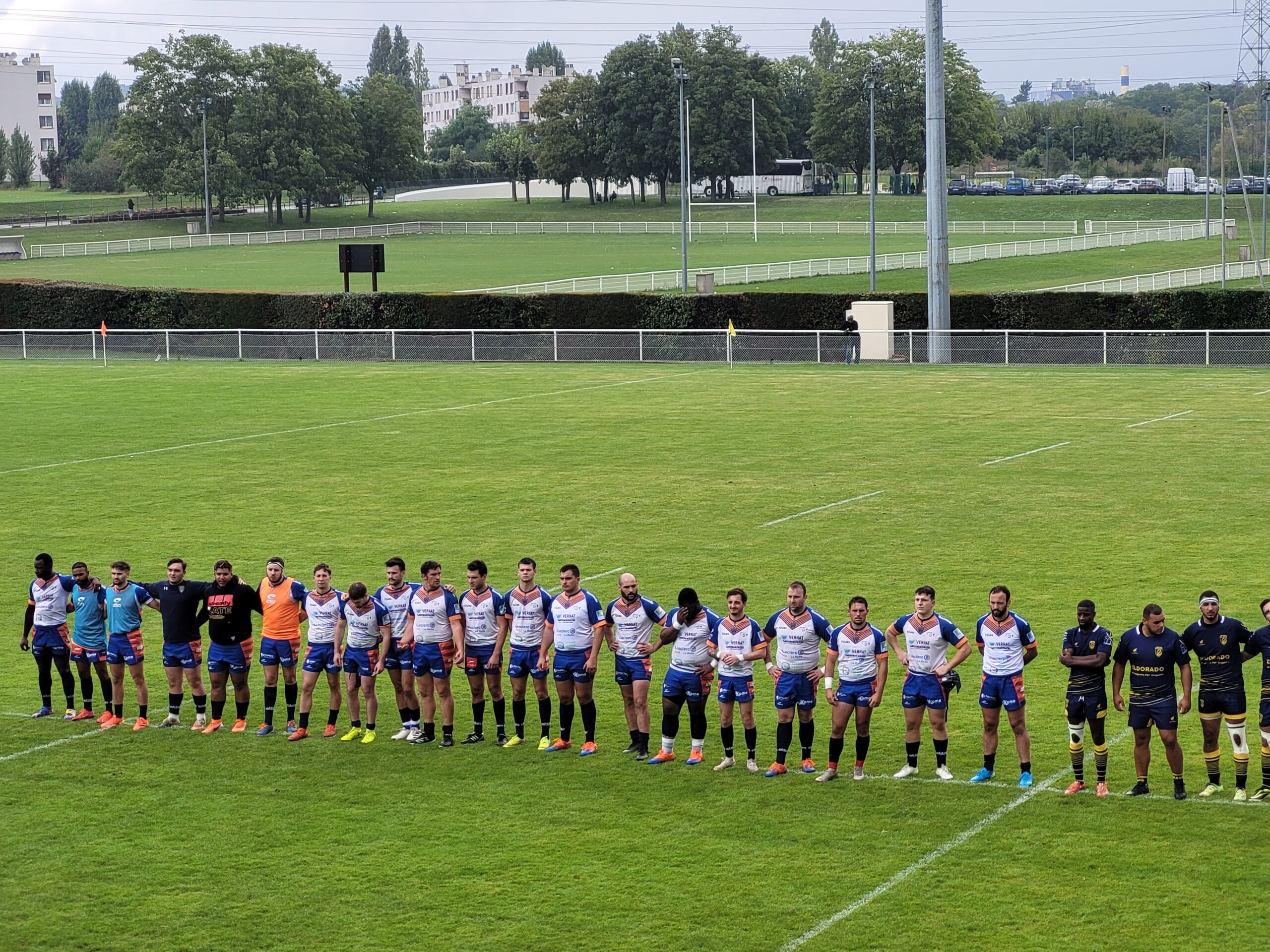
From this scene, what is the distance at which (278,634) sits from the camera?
15.7 meters

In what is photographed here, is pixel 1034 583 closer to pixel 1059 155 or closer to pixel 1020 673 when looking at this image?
pixel 1020 673

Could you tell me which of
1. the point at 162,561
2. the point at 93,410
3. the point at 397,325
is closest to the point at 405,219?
the point at 397,325

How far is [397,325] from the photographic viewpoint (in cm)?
5659

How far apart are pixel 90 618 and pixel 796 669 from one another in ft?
23.3

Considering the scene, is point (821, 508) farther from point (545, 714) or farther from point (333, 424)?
point (333, 424)

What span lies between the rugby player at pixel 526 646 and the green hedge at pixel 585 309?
36733mm

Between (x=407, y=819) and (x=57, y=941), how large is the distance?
121 inches

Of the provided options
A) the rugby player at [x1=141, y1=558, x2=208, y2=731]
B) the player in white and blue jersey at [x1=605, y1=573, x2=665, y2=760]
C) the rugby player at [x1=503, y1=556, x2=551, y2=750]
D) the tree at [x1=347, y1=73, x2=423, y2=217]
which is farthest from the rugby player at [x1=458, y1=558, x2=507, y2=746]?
the tree at [x1=347, y1=73, x2=423, y2=217]

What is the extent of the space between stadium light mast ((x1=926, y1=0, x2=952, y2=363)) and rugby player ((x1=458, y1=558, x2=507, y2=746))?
33.3 metres

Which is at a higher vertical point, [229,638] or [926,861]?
[229,638]

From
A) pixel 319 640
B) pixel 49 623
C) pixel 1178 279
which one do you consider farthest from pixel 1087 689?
pixel 1178 279

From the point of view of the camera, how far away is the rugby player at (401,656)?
15.3m

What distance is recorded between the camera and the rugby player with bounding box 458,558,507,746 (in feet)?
49.5

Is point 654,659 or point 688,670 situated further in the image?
point 654,659
